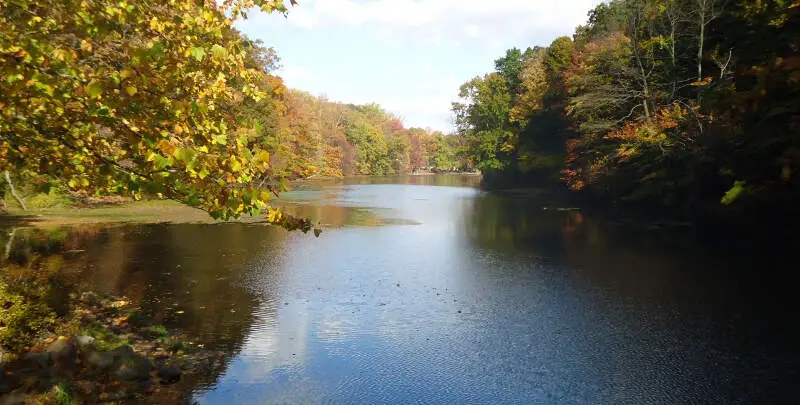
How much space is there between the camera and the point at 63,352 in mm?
8867

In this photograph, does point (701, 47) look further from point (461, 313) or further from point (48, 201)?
point (48, 201)

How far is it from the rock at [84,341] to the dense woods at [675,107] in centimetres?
1173

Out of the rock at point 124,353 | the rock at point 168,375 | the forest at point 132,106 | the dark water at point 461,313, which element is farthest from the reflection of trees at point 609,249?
the forest at point 132,106

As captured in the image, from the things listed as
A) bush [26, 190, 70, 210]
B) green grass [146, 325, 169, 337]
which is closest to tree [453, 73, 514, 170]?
bush [26, 190, 70, 210]

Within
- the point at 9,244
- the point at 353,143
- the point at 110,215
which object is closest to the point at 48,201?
the point at 110,215

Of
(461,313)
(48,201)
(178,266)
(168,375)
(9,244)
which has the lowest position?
(461,313)

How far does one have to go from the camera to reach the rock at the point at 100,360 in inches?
348

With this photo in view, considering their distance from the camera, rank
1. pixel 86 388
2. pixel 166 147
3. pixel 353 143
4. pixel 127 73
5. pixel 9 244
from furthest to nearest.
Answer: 1. pixel 353 143
2. pixel 9 244
3. pixel 86 388
4. pixel 127 73
5. pixel 166 147

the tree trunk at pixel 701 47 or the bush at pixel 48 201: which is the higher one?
the tree trunk at pixel 701 47

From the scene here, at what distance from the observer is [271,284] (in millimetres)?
16609

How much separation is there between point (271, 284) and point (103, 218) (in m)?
18.6

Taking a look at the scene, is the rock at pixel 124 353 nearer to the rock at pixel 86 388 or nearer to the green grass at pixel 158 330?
the rock at pixel 86 388

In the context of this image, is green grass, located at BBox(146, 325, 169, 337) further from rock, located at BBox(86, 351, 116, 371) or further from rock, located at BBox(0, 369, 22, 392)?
rock, located at BBox(0, 369, 22, 392)

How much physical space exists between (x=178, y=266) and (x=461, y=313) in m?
9.85
